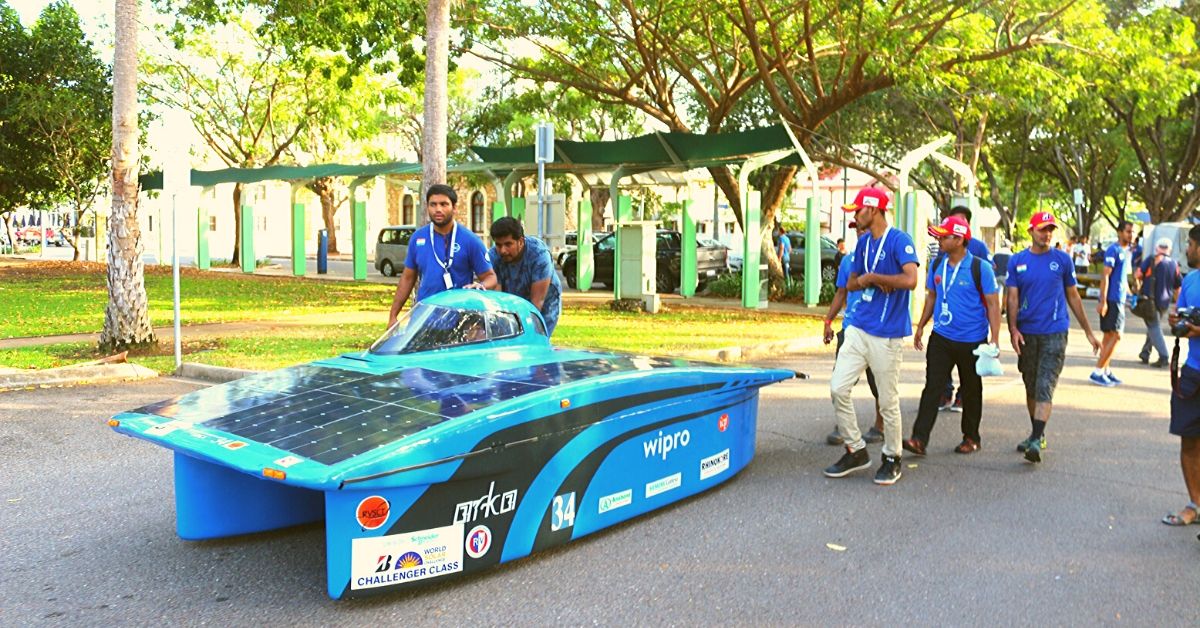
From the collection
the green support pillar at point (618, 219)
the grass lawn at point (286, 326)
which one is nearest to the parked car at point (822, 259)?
the green support pillar at point (618, 219)

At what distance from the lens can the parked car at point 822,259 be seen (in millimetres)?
26422

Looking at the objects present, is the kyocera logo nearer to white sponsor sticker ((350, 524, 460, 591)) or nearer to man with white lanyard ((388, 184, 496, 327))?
white sponsor sticker ((350, 524, 460, 591))

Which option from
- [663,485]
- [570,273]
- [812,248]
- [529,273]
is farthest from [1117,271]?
[570,273]

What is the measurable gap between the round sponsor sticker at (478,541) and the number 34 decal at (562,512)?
401 millimetres

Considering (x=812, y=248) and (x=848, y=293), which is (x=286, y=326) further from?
(x=848, y=293)

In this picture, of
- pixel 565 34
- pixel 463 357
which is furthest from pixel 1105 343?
pixel 565 34

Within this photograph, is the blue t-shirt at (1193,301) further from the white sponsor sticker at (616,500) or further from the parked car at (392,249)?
the parked car at (392,249)

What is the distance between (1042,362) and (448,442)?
486 cm

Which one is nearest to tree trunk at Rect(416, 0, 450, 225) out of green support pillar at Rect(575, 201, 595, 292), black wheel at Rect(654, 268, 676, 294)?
green support pillar at Rect(575, 201, 595, 292)

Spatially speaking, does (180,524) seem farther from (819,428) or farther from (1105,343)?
(1105,343)

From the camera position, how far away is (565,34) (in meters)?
20.4

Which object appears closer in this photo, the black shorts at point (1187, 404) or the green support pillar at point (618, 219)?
the black shorts at point (1187, 404)

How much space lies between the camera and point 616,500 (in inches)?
199

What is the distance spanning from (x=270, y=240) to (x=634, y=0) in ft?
155
